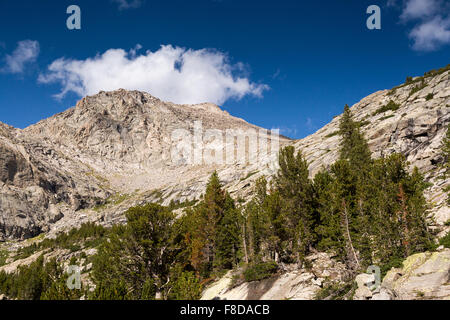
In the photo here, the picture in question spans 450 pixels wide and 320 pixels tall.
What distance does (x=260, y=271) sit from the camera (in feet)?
82.1

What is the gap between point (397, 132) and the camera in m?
51.7

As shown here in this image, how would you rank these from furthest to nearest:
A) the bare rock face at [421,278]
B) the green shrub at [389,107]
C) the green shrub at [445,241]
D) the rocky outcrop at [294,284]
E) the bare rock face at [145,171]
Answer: the green shrub at [389,107] < the bare rock face at [145,171] < the rocky outcrop at [294,284] < the green shrub at [445,241] < the bare rock face at [421,278]

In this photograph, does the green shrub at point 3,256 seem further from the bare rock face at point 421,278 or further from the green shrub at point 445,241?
the green shrub at point 445,241

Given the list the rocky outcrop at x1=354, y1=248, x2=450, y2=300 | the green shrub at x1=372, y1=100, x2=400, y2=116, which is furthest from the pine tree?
the green shrub at x1=372, y1=100, x2=400, y2=116

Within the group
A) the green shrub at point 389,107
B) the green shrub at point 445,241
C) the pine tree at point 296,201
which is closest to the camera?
the green shrub at point 445,241

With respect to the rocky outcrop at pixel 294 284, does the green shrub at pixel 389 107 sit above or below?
above

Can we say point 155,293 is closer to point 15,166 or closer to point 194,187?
point 194,187

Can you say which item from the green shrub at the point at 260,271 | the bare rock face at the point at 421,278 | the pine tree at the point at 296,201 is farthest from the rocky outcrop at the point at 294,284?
the bare rock face at the point at 421,278

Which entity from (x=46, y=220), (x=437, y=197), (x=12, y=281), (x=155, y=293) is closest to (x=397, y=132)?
(x=437, y=197)

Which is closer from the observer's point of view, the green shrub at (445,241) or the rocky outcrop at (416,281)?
the rocky outcrop at (416,281)

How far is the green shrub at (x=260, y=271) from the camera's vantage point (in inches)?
983

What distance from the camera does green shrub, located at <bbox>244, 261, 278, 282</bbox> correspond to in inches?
983

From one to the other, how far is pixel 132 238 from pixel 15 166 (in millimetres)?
140870

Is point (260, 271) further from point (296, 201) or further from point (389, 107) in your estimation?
point (389, 107)
